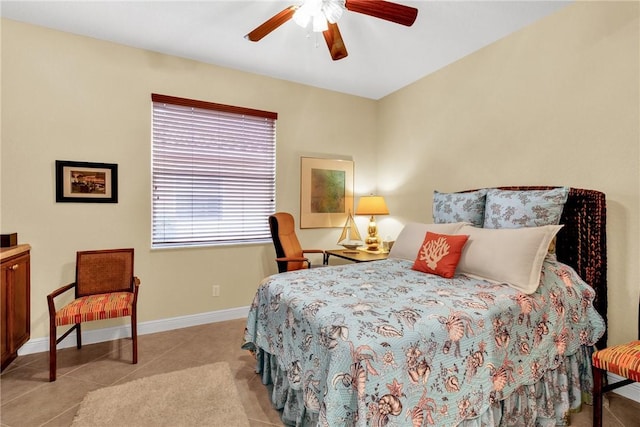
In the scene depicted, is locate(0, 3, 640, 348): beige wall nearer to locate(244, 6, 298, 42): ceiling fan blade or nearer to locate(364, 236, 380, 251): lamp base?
locate(364, 236, 380, 251): lamp base

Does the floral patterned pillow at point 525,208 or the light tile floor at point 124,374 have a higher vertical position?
the floral patterned pillow at point 525,208

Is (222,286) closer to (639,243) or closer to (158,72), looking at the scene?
(158,72)

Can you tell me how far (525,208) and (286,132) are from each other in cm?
261

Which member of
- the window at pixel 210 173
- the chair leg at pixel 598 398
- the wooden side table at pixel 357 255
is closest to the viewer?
the chair leg at pixel 598 398

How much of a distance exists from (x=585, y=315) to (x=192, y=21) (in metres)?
3.59

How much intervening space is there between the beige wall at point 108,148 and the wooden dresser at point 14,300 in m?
0.13

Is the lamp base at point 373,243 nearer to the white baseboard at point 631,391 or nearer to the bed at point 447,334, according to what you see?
the bed at point 447,334

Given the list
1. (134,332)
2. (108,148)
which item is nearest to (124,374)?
(134,332)

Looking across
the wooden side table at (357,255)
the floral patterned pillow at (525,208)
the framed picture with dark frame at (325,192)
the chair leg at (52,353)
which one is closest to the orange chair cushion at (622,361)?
the floral patterned pillow at (525,208)

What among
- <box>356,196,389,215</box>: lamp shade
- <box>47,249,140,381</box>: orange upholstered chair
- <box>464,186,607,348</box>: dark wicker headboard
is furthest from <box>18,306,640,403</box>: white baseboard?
<box>356,196,389,215</box>: lamp shade

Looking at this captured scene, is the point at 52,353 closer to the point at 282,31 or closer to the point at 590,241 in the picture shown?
the point at 282,31

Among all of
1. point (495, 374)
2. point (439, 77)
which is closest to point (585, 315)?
point (495, 374)

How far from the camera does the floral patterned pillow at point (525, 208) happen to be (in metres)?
2.15

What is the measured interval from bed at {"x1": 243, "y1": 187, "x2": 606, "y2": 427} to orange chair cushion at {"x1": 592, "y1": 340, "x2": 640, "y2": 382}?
19 centimetres
